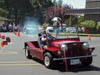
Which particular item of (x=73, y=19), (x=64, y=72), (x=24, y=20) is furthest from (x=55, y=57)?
(x=24, y=20)

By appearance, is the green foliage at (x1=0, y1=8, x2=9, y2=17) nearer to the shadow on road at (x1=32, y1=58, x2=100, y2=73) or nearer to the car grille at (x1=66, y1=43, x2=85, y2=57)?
the shadow on road at (x1=32, y1=58, x2=100, y2=73)

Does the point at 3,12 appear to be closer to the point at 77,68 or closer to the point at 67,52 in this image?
the point at 77,68

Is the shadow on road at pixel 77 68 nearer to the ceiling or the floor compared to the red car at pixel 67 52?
nearer to the floor

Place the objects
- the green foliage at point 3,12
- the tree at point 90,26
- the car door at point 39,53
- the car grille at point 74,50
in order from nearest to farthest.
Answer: the car grille at point 74,50 < the car door at point 39,53 < the tree at point 90,26 < the green foliage at point 3,12

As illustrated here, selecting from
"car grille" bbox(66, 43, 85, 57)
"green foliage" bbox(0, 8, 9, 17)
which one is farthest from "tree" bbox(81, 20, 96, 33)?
"green foliage" bbox(0, 8, 9, 17)

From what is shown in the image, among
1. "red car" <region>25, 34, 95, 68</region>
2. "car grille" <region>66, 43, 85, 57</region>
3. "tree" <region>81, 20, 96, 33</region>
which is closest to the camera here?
"red car" <region>25, 34, 95, 68</region>

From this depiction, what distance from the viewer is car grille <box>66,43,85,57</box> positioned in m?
8.65

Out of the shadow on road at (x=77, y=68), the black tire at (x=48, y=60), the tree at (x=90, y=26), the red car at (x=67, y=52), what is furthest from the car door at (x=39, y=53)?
the tree at (x=90, y=26)

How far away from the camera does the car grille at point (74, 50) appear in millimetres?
8648

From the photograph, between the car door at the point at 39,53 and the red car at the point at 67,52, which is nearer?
the red car at the point at 67,52

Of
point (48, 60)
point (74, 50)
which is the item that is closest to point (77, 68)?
point (74, 50)

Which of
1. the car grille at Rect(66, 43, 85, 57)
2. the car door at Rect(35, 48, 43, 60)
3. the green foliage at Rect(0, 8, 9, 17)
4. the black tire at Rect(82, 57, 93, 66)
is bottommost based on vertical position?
the black tire at Rect(82, 57, 93, 66)

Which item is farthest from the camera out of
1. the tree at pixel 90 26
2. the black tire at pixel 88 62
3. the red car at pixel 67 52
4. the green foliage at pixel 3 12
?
the green foliage at pixel 3 12

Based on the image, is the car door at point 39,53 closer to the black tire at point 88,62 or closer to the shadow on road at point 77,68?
the shadow on road at point 77,68
